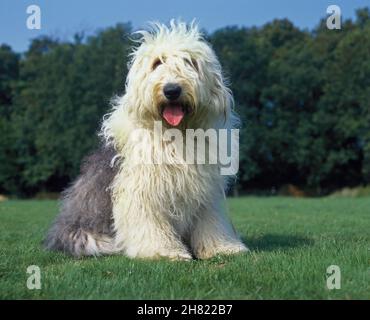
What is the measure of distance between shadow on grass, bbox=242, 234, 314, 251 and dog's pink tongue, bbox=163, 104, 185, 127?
1935mm

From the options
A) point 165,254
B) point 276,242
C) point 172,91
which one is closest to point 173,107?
point 172,91

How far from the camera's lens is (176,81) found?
579 cm

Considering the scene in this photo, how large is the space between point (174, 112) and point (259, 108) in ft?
127

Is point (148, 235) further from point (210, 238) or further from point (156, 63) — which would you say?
point (156, 63)

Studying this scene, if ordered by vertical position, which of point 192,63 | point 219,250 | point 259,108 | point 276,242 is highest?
point 192,63

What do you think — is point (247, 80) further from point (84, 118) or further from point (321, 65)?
point (84, 118)

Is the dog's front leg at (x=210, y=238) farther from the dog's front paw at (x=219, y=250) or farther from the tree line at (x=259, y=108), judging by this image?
the tree line at (x=259, y=108)

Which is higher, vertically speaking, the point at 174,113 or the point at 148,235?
the point at 174,113

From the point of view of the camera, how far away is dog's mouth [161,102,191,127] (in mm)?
Answer: 5855

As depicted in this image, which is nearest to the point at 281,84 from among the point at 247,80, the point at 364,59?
the point at 247,80

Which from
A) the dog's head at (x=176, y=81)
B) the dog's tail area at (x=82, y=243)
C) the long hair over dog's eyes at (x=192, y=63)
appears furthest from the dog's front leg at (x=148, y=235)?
the long hair over dog's eyes at (x=192, y=63)

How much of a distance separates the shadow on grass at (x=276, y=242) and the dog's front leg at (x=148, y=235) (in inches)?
44.4

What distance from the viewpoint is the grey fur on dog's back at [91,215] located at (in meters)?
6.65

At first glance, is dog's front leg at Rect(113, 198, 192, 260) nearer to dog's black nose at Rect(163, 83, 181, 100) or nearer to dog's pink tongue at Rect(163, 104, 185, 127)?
dog's pink tongue at Rect(163, 104, 185, 127)
